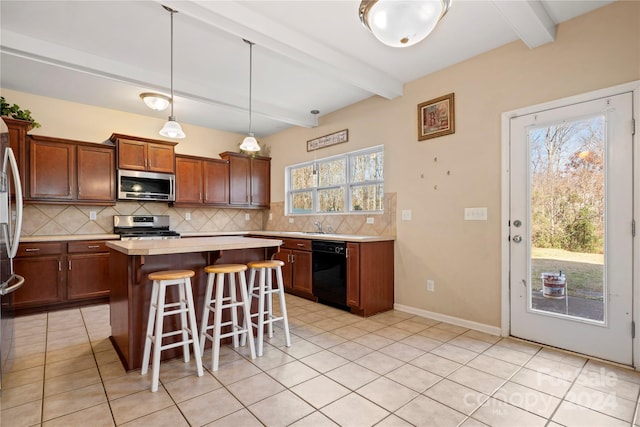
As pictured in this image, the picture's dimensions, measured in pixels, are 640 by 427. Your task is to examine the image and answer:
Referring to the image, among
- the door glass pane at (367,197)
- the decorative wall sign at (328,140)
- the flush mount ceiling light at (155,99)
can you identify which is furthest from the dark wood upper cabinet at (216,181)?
the door glass pane at (367,197)

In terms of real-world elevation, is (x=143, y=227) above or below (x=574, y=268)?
above

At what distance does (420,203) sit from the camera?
356 centimetres

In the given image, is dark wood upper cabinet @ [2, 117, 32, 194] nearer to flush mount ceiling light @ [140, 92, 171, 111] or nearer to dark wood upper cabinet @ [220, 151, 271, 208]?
flush mount ceiling light @ [140, 92, 171, 111]

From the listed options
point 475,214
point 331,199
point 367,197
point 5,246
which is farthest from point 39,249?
point 475,214

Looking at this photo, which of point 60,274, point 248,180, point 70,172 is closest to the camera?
point 60,274

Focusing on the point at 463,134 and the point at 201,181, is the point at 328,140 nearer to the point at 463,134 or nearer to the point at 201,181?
the point at 463,134

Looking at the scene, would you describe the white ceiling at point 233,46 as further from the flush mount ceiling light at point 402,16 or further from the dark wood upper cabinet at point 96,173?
the flush mount ceiling light at point 402,16

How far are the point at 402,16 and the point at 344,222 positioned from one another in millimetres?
3218

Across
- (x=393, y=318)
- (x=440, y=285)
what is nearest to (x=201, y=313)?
(x=393, y=318)

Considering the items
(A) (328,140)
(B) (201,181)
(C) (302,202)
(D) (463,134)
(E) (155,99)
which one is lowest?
(C) (302,202)

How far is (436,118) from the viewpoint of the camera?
341cm

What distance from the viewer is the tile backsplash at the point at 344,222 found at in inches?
153

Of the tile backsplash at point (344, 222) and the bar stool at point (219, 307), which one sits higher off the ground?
the tile backsplash at point (344, 222)

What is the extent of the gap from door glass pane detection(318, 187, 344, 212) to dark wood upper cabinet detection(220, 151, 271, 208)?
136cm
